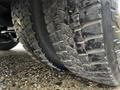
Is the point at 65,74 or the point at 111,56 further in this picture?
the point at 65,74

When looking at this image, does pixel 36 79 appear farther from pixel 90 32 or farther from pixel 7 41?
pixel 7 41

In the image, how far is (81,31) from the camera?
1.32 m

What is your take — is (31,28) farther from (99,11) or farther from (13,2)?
(99,11)

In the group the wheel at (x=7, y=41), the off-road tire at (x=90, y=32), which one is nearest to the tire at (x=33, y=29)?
the off-road tire at (x=90, y=32)

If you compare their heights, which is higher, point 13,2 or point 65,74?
point 13,2

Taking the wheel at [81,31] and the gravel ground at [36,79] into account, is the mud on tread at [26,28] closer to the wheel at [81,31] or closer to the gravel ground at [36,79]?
the wheel at [81,31]

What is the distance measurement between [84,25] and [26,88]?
87cm

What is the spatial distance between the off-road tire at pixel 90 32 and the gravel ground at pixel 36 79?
44 cm

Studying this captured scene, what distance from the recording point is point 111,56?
53.5 inches

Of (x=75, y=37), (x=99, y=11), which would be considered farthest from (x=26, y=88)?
(x=99, y=11)

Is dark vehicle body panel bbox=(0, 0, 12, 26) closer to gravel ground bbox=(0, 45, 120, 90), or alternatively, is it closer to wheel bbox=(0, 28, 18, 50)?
gravel ground bbox=(0, 45, 120, 90)

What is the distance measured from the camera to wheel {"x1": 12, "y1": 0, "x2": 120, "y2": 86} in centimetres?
128

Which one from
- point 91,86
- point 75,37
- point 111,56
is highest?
point 75,37

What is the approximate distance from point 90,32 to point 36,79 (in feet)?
3.24
